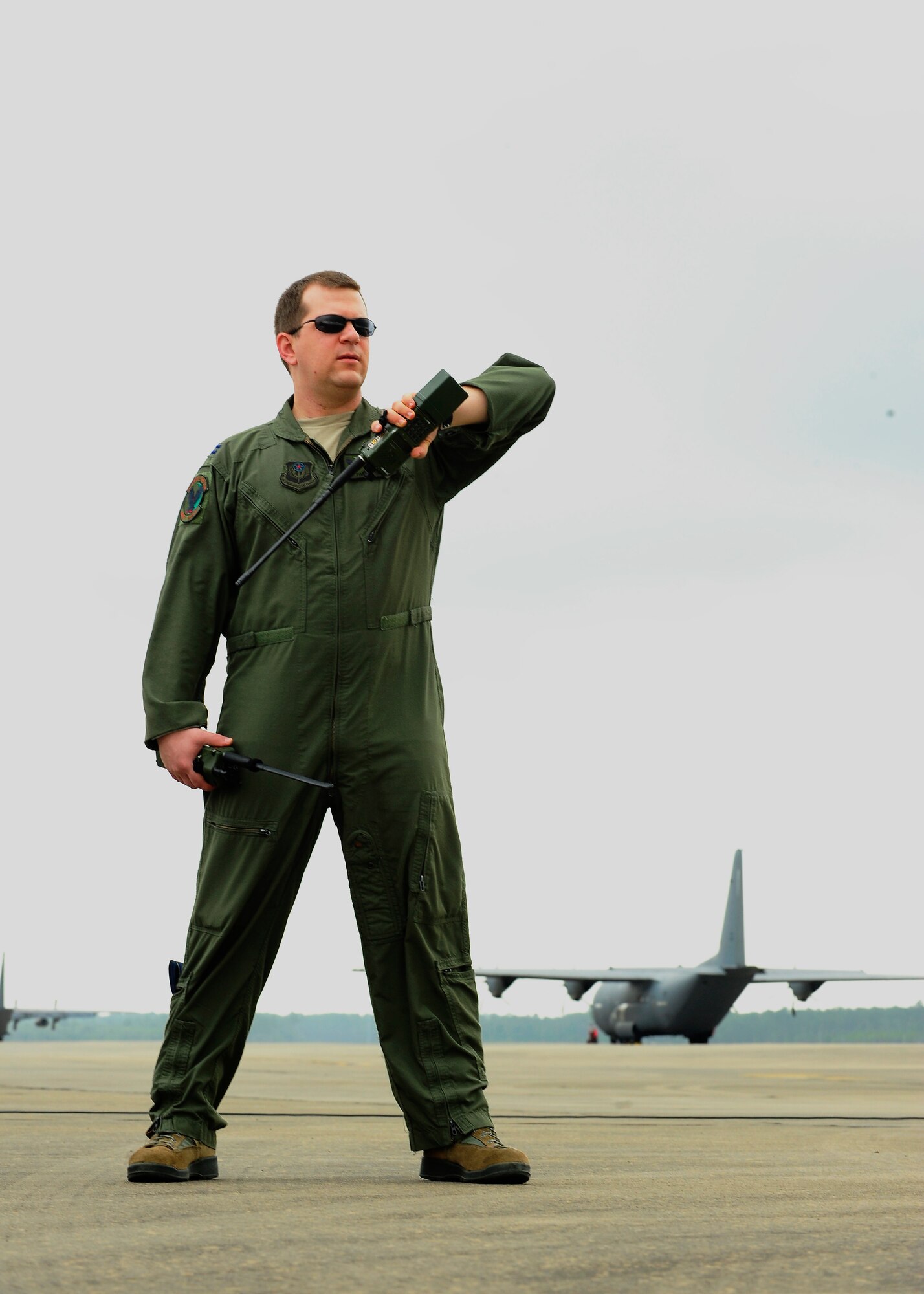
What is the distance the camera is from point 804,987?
46.9 m

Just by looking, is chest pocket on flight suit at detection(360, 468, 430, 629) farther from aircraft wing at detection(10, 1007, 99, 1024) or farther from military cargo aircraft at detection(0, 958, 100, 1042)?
aircraft wing at detection(10, 1007, 99, 1024)

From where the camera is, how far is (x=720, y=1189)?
2652 mm

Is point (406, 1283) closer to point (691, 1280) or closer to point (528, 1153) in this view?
point (691, 1280)

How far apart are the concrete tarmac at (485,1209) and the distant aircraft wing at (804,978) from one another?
4212 cm

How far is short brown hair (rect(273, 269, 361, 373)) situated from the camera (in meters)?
3.53

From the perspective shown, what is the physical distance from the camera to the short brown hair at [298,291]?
3527 millimetres

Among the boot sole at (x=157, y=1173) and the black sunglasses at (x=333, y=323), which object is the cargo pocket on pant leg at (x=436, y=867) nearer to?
the boot sole at (x=157, y=1173)

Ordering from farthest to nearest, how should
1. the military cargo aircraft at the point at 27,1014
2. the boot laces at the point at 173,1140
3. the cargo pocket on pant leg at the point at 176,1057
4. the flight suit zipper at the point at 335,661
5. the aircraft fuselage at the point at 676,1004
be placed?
the military cargo aircraft at the point at 27,1014, the aircraft fuselage at the point at 676,1004, the flight suit zipper at the point at 335,661, the cargo pocket on pant leg at the point at 176,1057, the boot laces at the point at 173,1140

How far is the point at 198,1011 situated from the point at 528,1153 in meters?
0.99

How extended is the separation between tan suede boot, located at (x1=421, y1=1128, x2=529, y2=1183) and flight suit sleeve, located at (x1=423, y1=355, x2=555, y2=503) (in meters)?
1.47

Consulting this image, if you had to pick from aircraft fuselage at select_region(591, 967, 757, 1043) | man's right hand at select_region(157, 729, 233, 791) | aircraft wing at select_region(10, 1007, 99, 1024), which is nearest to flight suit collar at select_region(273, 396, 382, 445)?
man's right hand at select_region(157, 729, 233, 791)

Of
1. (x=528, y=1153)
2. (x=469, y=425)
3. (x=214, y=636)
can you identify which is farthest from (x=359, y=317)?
(x=528, y=1153)

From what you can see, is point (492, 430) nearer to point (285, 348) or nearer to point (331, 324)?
point (331, 324)

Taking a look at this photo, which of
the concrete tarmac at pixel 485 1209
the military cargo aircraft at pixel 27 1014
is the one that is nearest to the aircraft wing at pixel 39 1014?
the military cargo aircraft at pixel 27 1014
